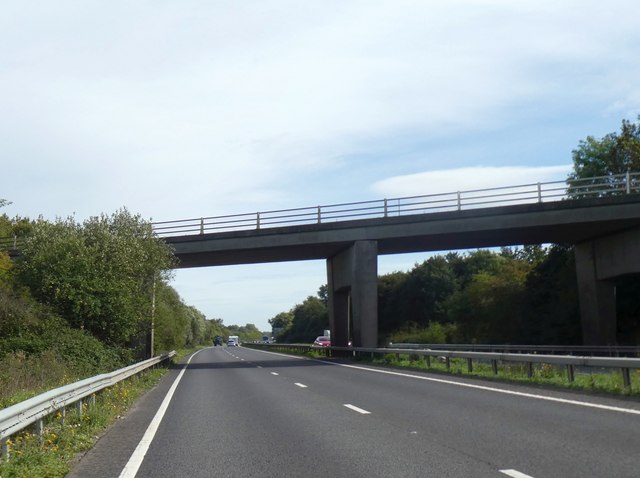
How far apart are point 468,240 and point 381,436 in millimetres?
31926

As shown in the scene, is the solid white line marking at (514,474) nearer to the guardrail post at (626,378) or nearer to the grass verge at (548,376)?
the grass verge at (548,376)

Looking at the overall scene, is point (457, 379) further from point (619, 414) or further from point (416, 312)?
point (416, 312)

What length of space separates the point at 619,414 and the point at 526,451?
13.2ft

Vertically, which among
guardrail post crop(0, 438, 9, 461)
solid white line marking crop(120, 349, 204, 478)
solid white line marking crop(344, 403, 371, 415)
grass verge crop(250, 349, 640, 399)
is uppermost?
grass verge crop(250, 349, 640, 399)

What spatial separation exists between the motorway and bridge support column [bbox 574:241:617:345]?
22874 mm

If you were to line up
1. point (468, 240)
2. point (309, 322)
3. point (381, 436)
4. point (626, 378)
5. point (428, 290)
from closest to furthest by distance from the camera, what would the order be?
point (381, 436) → point (626, 378) → point (468, 240) → point (428, 290) → point (309, 322)

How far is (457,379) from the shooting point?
73.4 ft

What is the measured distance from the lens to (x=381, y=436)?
10875mm

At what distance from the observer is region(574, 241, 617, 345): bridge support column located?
38938 mm

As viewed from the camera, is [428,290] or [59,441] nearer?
[59,441]

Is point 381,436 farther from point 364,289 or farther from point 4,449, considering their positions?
point 364,289

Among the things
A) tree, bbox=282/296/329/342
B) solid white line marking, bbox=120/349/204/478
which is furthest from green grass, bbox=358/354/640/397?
tree, bbox=282/296/329/342

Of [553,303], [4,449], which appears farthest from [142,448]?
[553,303]

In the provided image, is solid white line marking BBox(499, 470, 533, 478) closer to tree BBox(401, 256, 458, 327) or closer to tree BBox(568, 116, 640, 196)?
tree BBox(568, 116, 640, 196)
